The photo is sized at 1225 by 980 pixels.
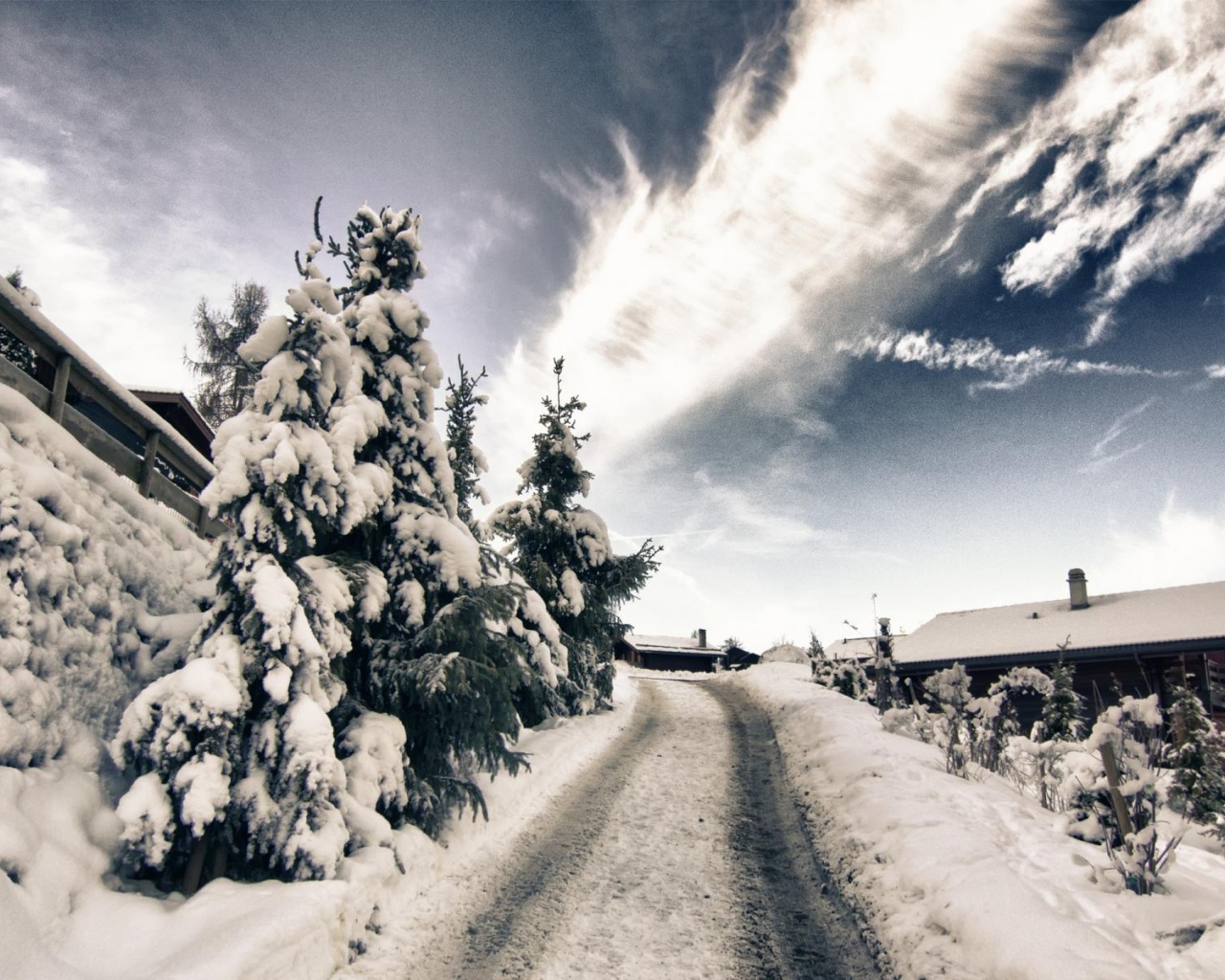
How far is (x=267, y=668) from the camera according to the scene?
5.70 meters

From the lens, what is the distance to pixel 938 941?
534cm

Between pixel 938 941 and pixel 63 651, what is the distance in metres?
8.18

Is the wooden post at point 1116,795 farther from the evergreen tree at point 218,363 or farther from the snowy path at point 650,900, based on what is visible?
the evergreen tree at point 218,363

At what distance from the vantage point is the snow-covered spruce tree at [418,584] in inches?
289

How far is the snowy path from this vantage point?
223 inches

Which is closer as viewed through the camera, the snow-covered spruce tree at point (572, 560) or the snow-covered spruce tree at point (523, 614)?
the snow-covered spruce tree at point (523, 614)

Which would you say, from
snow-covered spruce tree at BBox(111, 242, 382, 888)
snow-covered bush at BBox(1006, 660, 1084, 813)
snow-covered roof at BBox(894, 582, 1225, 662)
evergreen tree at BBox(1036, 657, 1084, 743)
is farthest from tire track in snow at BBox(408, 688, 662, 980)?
snow-covered roof at BBox(894, 582, 1225, 662)

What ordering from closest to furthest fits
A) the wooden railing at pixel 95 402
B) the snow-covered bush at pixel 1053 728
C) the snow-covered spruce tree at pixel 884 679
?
the wooden railing at pixel 95 402, the snow-covered bush at pixel 1053 728, the snow-covered spruce tree at pixel 884 679

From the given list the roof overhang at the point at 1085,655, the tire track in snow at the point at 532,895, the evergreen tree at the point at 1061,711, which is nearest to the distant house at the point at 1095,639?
the roof overhang at the point at 1085,655

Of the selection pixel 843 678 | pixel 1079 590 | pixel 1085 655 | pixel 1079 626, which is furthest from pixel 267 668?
pixel 1079 590

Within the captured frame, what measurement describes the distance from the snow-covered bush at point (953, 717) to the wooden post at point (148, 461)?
41.2 feet

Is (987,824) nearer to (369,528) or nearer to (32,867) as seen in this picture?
(369,528)

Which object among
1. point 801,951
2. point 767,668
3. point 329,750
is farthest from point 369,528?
point 767,668

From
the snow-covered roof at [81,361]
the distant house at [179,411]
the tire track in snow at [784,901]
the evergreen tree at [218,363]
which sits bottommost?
the tire track in snow at [784,901]
